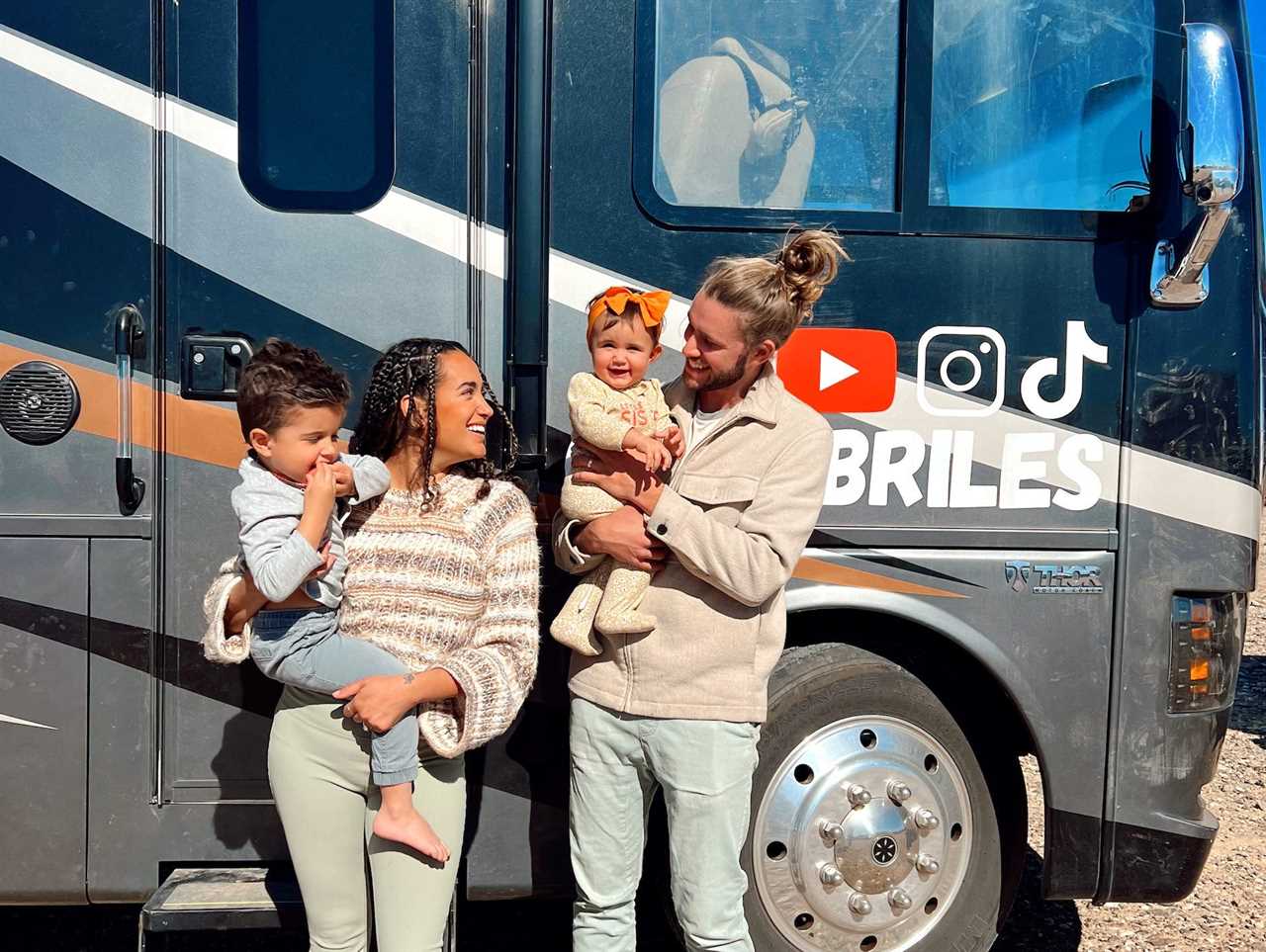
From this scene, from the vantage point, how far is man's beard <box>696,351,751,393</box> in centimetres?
246

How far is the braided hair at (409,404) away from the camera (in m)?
2.37

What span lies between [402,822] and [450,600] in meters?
0.45

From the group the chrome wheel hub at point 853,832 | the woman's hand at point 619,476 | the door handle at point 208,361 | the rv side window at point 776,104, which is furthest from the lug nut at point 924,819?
the door handle at point 208,361

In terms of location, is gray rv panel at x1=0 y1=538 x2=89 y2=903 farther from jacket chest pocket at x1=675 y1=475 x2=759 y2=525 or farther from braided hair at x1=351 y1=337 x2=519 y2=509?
jacket chest pocket at x1=675 y1=475 x2=759 y2=525

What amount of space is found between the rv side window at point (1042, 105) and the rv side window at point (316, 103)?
1412 millimetres

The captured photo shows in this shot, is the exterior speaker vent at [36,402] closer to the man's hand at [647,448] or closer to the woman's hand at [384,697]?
the woman's hand at [384,697]

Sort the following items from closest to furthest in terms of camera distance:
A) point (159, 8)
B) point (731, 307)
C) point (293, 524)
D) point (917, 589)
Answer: point (293, 524) < point (731, 307) < point (159, 8) < point (917, 589)

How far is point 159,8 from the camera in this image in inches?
109

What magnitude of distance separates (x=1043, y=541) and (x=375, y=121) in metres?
2.02

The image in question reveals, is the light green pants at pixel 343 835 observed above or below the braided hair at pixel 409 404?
below

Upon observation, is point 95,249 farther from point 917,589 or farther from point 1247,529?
point 1247,529

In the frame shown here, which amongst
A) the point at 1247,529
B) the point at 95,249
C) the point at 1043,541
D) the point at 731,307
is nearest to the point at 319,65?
the point at 95,249

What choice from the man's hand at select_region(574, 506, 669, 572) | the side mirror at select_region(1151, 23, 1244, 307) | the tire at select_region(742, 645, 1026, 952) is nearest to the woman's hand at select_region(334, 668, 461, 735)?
the man's hand at select_region(574, 506, 669, 572)

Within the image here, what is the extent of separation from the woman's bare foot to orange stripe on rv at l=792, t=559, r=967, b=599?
116 centimetres
